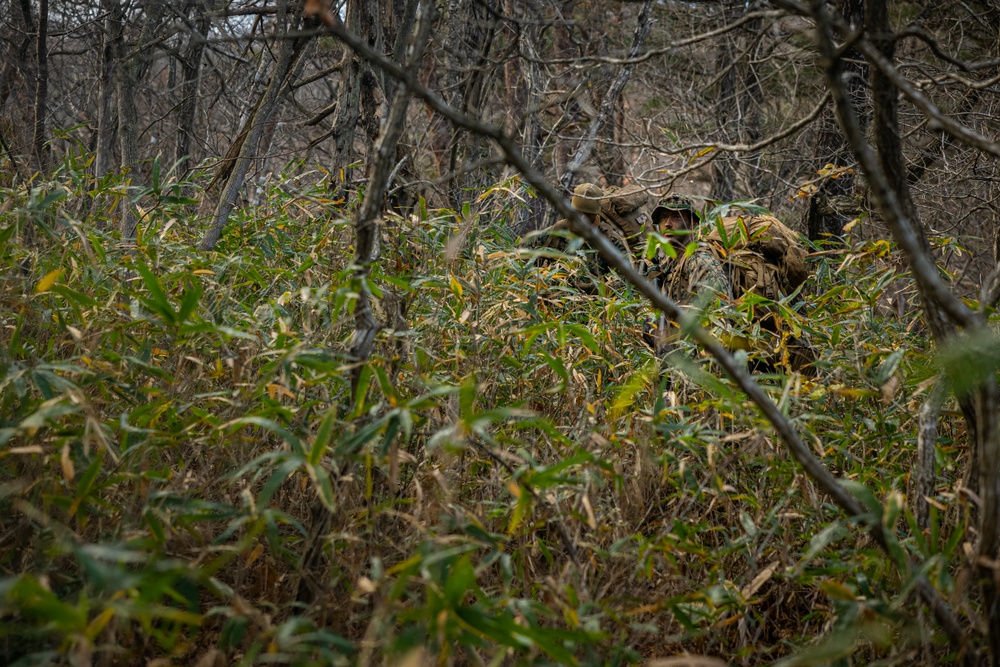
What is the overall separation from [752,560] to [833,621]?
0.67ft

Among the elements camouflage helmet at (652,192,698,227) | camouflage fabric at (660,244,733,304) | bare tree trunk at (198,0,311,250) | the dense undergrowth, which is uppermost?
bare tree trunk at (198,0,311,250)

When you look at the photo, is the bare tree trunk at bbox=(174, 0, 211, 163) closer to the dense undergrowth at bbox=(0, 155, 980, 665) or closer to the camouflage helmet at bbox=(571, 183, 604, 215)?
the camouflage helmet at bbox=(571, 183, 604, 215)

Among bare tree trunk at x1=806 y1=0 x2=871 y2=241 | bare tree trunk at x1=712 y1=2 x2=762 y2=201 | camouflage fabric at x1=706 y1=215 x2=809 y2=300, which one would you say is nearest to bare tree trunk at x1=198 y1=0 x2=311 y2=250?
camouflage fabric at x1=706 y1=215 x2=809 y2=300

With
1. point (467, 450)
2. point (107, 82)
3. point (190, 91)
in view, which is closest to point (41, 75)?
point (107, 82)

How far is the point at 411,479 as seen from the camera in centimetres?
206

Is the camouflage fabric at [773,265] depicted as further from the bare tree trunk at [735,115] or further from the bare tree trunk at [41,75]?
the bare tree trunk at [41,75]

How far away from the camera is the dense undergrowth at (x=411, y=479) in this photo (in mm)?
1504

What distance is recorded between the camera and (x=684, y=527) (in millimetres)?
1865

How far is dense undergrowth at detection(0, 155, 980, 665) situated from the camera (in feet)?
4.93

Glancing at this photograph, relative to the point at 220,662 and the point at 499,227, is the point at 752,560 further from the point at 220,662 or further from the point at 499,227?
the point at 499,227

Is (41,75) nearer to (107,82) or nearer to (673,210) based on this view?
(107,82)

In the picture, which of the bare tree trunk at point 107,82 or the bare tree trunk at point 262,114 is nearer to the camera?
the bare tree trunk at point 262,114

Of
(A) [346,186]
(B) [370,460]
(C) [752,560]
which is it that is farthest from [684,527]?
(A) [346,186]

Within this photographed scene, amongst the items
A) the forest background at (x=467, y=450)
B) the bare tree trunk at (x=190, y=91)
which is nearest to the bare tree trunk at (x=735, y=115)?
the forest background at (x=467, y=450)
